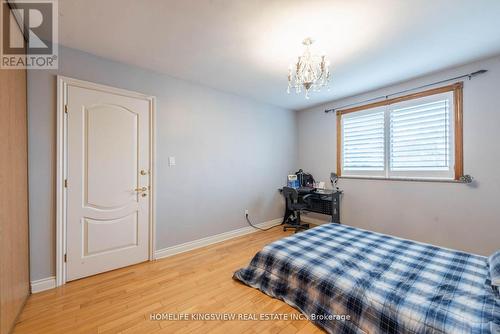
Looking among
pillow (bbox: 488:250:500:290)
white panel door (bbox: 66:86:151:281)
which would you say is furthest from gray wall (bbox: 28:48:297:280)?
pillow (bbox: 488:250:500:290)

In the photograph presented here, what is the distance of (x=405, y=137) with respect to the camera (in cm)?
306

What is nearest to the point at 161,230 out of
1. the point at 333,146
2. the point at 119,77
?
the point at 119,77

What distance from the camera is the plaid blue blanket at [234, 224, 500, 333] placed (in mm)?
1157

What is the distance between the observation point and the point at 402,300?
127 centimetres

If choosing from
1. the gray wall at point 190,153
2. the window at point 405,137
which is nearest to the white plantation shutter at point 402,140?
the window at point 405,137

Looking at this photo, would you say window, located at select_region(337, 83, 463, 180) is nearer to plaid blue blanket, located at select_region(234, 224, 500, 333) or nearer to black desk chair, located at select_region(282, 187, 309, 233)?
black desk chair, located at select_region(282, 187, 309, 233)

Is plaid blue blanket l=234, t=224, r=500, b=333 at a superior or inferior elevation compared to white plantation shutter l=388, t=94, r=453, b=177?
inferior

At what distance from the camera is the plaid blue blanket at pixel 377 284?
3.80 feet

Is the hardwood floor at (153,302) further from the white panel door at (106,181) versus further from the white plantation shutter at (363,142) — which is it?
the white plantation shutter at (363,142)

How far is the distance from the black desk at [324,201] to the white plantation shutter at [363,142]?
499 millimetres

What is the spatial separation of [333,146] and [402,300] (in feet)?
9.87

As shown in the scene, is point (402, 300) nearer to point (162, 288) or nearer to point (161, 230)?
point (162, 288)

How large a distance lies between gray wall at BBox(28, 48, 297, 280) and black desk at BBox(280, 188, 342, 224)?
62 centimetres

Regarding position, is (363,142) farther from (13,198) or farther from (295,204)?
(13,198)
